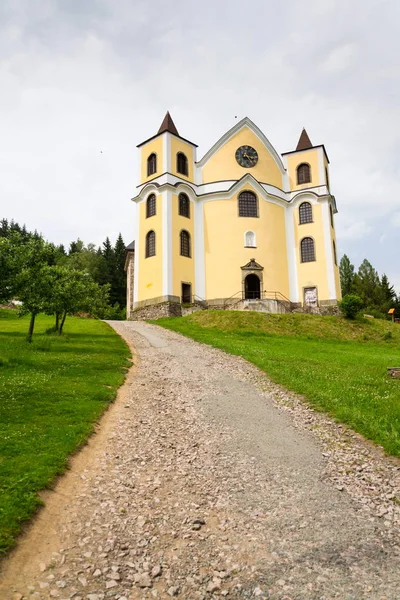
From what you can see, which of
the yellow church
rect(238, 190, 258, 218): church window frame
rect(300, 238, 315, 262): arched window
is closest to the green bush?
the yellow church

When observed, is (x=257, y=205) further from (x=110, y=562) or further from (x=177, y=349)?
(x=110, y=562)

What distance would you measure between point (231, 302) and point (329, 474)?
110 feet

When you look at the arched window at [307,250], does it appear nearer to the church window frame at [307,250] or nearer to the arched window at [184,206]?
the church window frame at [307,250]

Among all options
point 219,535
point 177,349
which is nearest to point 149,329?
point 177,349

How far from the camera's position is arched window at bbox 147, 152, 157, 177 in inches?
1710

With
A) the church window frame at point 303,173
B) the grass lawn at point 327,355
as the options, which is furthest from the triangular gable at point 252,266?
the church window frame at point 303,173

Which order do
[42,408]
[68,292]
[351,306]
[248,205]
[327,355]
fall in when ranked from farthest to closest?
[248,205], [351,306], [68,292], [327,355], [42,408]

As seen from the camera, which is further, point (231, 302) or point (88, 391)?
point (231, 302)

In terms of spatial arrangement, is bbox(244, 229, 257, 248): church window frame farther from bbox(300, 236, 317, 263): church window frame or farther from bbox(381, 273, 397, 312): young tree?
bbox(381, 273, 397, 312): young tree

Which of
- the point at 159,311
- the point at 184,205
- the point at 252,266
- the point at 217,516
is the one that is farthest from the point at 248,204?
the point at 217,516

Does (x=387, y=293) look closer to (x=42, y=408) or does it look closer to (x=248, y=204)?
(x=248, y=204)

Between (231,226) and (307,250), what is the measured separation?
27.8ft

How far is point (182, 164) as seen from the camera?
144ft

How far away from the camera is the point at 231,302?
4056 centimetres
